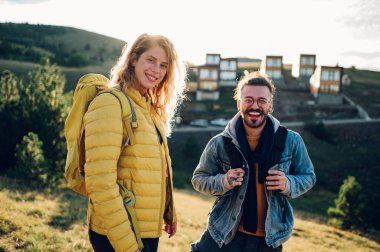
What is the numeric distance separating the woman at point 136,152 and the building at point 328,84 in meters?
63.3

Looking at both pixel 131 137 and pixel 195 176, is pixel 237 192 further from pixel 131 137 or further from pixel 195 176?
pixel 131 137

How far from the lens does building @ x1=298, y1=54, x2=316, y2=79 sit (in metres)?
75.4

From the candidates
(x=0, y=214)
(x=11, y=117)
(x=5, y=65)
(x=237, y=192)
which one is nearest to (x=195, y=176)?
(x=237, y=192)

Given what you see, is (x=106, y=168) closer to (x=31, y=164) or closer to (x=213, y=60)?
(x=31, y=164)

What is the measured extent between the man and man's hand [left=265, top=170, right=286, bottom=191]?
69 mm

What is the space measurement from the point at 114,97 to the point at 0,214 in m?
5.46

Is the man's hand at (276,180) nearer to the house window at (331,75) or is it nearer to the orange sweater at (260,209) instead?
the orange sweater at (260,209)

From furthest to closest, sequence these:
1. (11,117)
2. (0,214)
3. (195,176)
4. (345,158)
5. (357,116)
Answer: (357,116)
(345,158)
(11,117)
(0,214)
(195,176)

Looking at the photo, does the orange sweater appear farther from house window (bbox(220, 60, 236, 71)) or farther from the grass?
house window (bbox(220, 60, 236, 71))

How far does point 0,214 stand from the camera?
7.16 metres

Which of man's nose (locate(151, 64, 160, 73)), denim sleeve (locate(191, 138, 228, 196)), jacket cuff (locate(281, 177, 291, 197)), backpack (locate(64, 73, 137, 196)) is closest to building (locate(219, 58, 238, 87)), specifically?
denim sleeve (locate(191, 138, 228, 196))

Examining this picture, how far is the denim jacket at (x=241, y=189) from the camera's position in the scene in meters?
3.84

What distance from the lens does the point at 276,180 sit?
12.0 ft

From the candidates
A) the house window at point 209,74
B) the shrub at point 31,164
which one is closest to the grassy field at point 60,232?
the shrub at point 31,164
